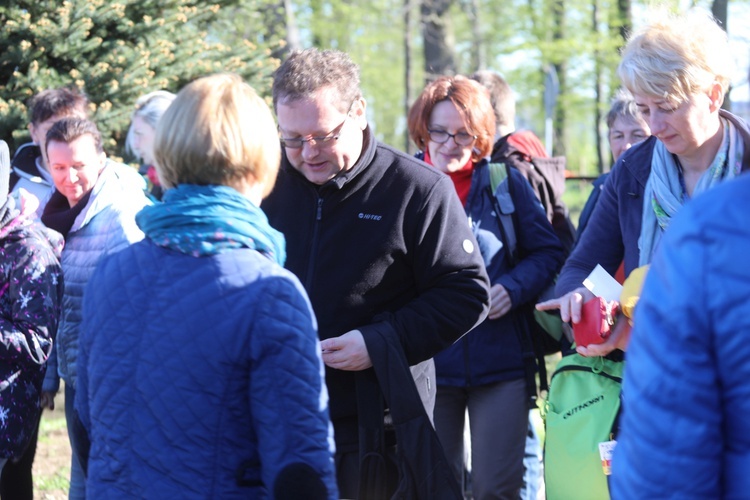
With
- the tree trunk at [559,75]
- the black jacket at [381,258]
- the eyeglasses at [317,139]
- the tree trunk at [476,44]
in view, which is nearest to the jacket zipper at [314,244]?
the black jacket at [381,258]

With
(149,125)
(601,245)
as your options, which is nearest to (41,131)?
(149,125)

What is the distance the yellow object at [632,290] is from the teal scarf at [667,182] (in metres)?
0.16

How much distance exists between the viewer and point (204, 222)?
2117mm

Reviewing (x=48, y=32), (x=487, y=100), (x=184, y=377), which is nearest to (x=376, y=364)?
(x=184, y=377)

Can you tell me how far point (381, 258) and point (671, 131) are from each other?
105 cm

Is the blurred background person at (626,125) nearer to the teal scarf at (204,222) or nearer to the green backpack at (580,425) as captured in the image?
the green backpack at (580,425)

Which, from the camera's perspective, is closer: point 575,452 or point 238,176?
point 238,176

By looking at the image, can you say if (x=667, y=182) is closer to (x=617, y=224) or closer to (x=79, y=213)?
(x=617, y=224)

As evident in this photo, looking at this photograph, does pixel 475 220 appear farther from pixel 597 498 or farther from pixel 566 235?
pixel 597 498

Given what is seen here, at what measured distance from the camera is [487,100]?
4.48 metres

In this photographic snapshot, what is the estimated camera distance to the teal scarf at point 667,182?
2.86m

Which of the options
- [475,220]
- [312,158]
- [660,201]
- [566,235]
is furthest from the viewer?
[566,235]

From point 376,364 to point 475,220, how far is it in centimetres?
149

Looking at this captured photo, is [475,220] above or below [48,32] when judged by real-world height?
below
